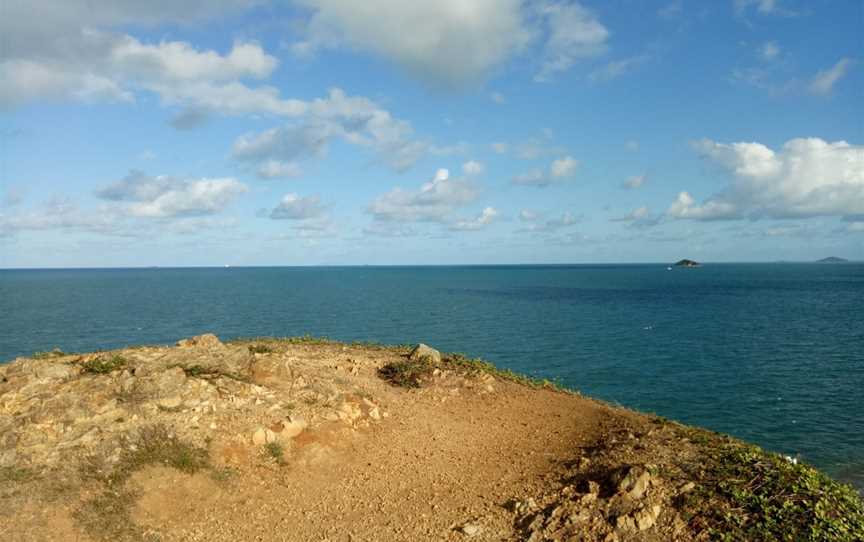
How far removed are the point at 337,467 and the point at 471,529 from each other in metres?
5.19

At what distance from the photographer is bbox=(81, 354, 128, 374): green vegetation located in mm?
18516

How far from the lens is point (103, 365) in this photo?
18656 millimetres

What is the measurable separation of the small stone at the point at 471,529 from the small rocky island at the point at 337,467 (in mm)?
95

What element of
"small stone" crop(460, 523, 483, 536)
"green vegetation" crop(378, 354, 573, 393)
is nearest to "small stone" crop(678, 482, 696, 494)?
"small stone" crop(460, 523, 483, 536)

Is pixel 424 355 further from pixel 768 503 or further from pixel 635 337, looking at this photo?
pixel 635 337

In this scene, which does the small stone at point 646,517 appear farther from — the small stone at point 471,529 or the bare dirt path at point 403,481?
the small stone at point 471,529

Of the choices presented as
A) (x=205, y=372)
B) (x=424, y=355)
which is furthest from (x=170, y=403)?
(x=424, y=355)

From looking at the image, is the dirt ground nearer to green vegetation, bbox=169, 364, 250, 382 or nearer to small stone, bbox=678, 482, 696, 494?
green vegetation, bbox=169, 364, 250, 382

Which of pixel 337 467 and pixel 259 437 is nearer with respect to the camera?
pixel 337 467

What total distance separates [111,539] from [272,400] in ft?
21.7

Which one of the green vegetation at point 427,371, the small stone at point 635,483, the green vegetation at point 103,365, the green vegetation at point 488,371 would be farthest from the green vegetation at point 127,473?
the green vegetation at point 488,371

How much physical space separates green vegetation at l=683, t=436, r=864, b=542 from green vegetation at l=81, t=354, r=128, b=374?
62.1 feet

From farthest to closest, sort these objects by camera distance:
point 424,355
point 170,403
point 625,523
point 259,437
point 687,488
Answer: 1. point 424,355
2. point 170,403
3. point 259,437
4. point 687,488
5. point 625,523

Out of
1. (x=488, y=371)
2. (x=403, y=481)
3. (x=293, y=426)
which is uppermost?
(x=488, y=371)
